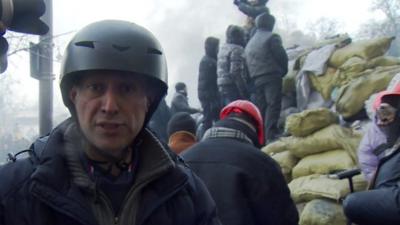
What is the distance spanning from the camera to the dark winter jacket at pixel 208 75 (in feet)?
27.1

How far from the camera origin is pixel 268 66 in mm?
7324

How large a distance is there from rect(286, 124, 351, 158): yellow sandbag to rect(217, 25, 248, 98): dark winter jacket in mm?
1569

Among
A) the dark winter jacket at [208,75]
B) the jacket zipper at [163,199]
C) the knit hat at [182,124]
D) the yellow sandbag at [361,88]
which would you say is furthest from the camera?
the dark winter jacket at [208,75]

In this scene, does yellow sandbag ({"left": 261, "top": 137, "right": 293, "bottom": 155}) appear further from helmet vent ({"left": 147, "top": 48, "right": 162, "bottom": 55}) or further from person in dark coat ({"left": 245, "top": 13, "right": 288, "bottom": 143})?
helmet vent ({"left": 147, "top": 48, "right": 162, "bottom": 55})

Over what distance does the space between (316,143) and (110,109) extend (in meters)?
4.61

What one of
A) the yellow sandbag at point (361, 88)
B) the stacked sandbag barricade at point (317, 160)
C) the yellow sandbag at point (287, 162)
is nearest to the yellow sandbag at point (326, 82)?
the yellow sandbag at point (361, 88)

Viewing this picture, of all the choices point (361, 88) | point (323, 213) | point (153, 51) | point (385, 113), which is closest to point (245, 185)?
point (385, 113)

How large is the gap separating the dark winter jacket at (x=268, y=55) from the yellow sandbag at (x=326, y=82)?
0.48 meters

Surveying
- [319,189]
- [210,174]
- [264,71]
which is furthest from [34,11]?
[264,71]

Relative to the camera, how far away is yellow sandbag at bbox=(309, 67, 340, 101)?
7.35 meters

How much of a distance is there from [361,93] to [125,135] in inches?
204

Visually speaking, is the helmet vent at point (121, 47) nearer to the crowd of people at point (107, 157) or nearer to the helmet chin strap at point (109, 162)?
the crowd of people at point (107, 157)

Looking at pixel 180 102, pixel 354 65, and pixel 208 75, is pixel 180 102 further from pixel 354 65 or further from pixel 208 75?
pixel 354 65

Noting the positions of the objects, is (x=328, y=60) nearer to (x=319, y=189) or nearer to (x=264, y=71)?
(x=264, y=71)
